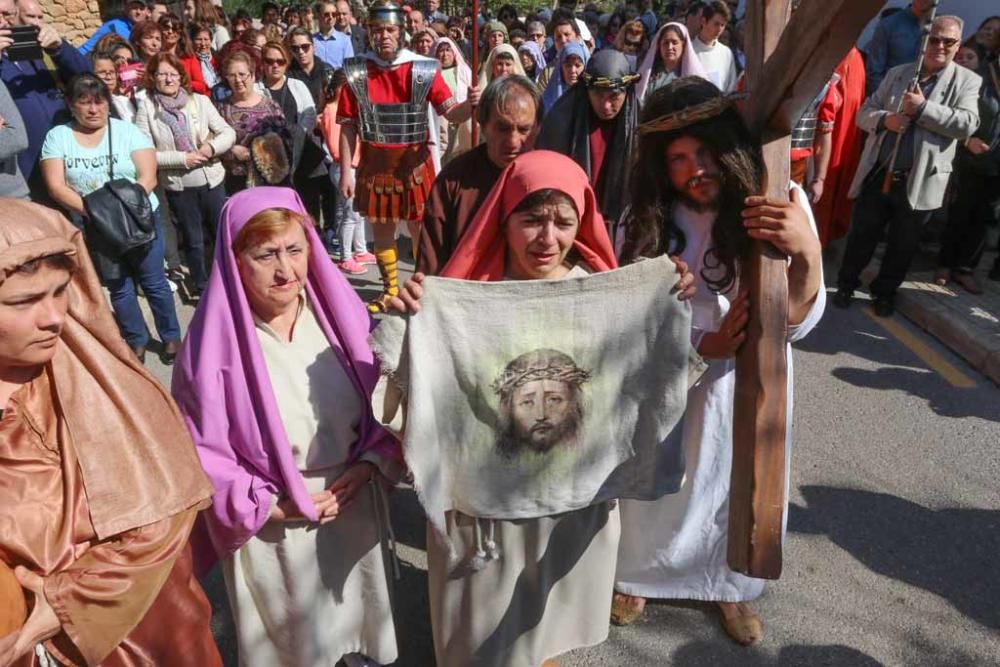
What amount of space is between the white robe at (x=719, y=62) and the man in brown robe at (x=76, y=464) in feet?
19.1

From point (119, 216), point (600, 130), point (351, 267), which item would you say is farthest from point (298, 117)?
point (600, 130)

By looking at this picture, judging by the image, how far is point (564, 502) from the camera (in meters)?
2.00

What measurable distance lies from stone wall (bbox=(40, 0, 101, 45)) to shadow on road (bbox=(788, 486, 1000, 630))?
1181 centimetres

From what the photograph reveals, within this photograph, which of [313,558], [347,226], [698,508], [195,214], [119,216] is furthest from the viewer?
[347,226]

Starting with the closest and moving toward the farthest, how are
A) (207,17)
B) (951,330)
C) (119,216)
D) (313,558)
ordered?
(313,558), (119,216), (951,330), (207,17)

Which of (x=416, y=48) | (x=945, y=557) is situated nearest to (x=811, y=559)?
(x=945, y=557)

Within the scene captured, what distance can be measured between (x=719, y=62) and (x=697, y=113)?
500 cm

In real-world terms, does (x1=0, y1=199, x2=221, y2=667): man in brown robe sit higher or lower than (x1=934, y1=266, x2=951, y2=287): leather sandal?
higher

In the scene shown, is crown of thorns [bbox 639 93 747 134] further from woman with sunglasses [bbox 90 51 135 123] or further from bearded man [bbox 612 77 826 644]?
woman with sunglasses [bbox 90 51 135 123]

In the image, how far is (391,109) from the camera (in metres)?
4.96

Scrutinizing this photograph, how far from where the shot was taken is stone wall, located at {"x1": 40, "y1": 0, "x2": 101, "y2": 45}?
10.6 meters

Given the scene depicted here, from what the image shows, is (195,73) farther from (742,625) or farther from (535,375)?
(742,625)

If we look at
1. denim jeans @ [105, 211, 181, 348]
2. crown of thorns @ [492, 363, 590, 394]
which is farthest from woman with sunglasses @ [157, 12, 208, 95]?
crown of thorns @ [492, 363, 590, 394]

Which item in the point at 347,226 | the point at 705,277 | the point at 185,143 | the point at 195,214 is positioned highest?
the point at 185,143
